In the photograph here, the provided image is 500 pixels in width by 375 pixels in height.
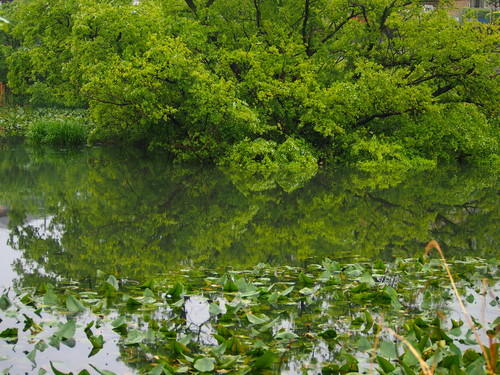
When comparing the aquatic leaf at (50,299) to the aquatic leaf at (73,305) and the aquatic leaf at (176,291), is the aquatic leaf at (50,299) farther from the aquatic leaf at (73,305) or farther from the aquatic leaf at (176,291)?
the aquatic leaf at (176,291)

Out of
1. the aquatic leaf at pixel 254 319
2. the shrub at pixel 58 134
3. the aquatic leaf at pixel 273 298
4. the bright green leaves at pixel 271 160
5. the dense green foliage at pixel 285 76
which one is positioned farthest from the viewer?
the shrub at pixel 58 134

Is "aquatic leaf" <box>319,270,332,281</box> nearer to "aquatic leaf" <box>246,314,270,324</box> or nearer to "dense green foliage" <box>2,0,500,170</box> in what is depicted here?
"aquatic leaf" <box>246,314,270,324</box>

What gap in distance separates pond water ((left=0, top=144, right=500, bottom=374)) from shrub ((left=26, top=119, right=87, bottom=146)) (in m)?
6.80

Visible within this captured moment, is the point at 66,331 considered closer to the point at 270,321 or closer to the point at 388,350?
the point at 270,321

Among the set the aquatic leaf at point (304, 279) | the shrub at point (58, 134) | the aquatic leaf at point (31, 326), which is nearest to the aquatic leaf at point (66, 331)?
the aquatic leaf at point (31, 326)

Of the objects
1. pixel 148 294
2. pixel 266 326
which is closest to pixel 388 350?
pixel 266 326

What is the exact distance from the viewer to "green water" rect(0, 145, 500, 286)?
25.9ft

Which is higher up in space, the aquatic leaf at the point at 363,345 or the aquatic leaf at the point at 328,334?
the aquatic leaf at the point at 363,345

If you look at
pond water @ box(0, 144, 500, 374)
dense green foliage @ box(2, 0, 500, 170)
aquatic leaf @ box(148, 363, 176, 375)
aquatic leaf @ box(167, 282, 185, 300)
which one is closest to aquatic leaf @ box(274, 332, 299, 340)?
aquatic leaf @ box(148, 363, 176, 375)

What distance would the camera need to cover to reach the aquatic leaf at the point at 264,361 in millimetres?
4418

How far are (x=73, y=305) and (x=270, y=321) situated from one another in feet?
5.13

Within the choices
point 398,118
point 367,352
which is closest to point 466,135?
point 398,118

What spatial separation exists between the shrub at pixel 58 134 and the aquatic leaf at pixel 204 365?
1990cm

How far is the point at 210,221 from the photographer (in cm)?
1017
